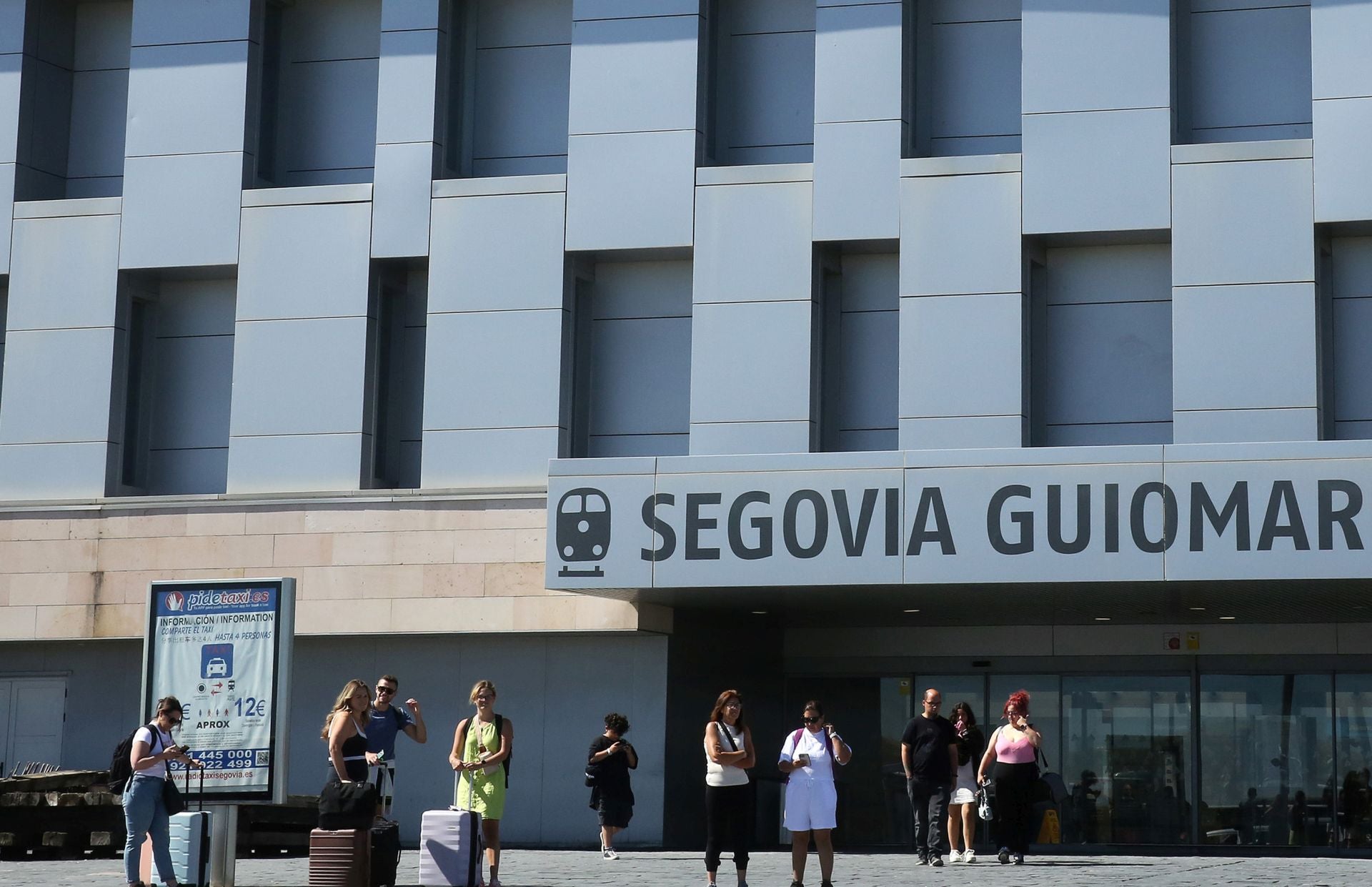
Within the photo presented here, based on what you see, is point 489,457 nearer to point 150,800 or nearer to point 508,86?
point 508,86

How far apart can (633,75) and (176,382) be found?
726 centimetres

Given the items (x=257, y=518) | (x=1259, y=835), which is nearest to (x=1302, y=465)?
(x=1259, y=835)

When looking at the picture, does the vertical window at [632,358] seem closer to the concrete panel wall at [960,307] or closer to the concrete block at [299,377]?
the concrete block at [299,377]

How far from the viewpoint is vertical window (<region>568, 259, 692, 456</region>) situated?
24141mm

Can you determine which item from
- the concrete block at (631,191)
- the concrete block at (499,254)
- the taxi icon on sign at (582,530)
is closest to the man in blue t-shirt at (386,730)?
the taxi icon on sign at (582,530)

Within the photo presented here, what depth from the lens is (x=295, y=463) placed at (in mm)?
24141

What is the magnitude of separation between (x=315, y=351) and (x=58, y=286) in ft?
12.3

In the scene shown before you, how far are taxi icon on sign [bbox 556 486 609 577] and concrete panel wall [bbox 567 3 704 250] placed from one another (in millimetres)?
3930

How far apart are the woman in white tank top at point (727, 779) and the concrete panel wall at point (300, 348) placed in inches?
379

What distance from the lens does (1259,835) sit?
23969 mm

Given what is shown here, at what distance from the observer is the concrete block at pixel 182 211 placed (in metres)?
24.9

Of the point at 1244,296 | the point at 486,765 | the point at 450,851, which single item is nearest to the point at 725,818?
the point at 486,765

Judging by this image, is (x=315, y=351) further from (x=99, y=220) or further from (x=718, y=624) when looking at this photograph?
(x=718, y=624)

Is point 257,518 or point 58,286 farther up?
point 58,286
